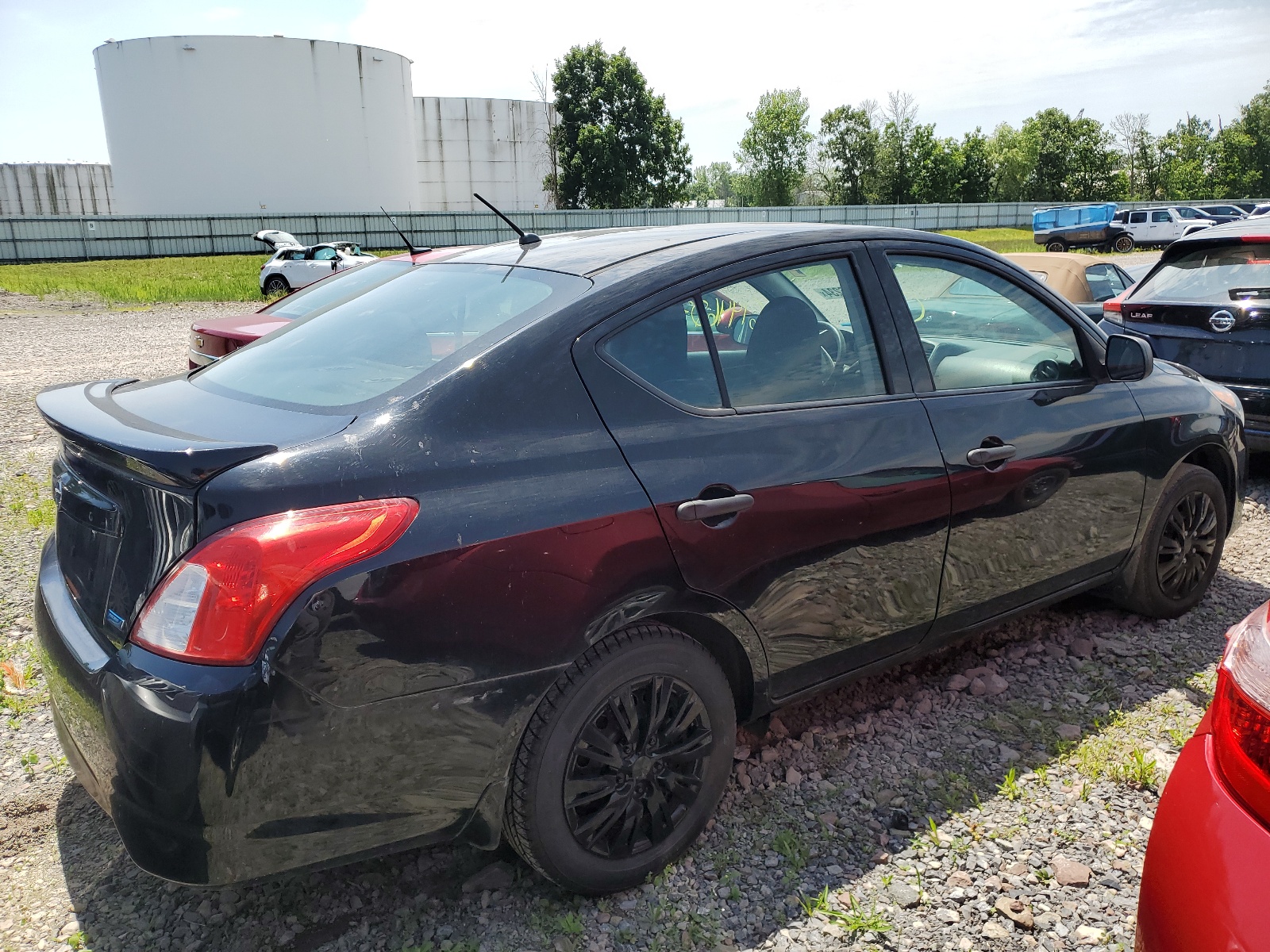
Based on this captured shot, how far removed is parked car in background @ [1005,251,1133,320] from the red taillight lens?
8562mm

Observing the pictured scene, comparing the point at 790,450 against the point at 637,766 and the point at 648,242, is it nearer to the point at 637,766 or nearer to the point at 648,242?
the point at 648,242

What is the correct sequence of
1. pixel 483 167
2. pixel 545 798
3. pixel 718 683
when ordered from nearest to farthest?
pixel 545 798 → pixel 718 683 → pixel 483 167

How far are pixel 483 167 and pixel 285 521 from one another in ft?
204

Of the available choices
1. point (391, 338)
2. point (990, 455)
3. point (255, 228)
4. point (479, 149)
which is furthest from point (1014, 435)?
point (479, 149)

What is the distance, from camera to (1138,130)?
71.6 metres

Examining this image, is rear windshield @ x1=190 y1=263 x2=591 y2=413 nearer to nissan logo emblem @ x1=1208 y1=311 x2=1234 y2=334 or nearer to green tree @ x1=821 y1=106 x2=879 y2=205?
nissan logo emblem @ x1=1208 y1=311 x2=1234 y2=334

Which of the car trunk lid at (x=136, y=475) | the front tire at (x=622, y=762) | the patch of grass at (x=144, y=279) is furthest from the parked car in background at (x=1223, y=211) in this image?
the car trunk lid at (x=136, y=475)

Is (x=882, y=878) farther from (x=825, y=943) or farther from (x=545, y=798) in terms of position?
(x=545, y=798)

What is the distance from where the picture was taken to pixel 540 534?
82.0 inches

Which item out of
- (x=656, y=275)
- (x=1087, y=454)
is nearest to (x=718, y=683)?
(x=656, y=275)

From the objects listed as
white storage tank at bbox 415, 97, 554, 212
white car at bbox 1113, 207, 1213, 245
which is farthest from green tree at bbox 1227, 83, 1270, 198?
white storage tank at bbox 415, 97, 554, 212

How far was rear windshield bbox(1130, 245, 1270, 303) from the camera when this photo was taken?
5742 millimetres

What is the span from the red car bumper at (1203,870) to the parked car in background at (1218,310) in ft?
15.8

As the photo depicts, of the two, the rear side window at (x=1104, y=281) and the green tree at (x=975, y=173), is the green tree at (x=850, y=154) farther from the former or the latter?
the rear side window at (x=1104, y=281)
